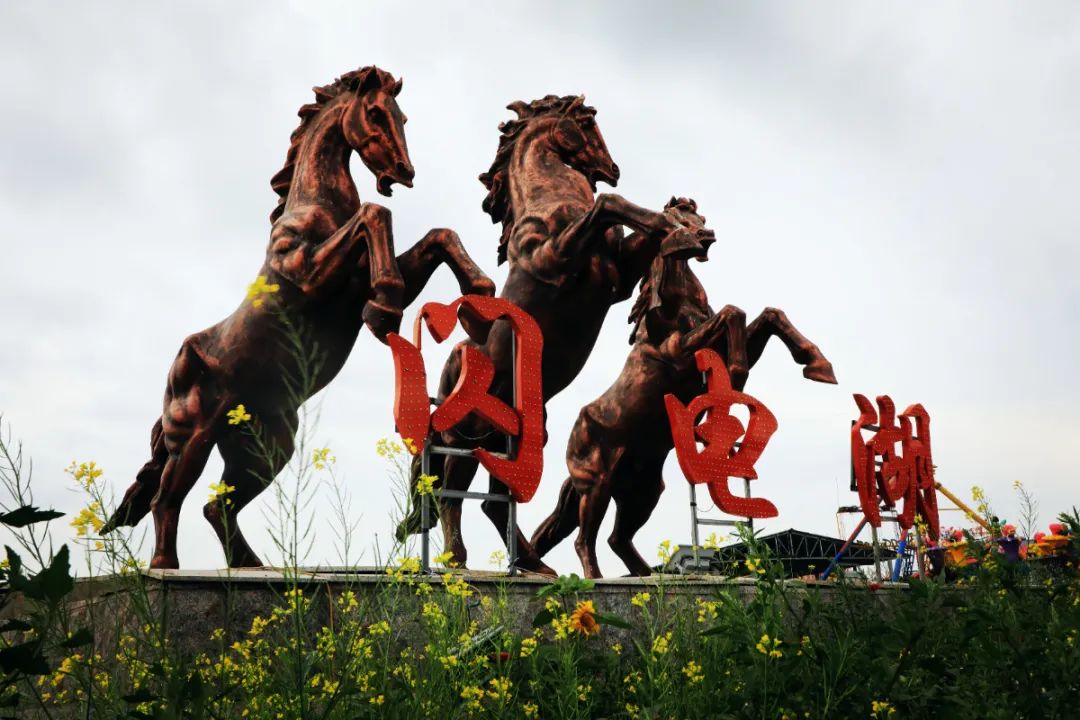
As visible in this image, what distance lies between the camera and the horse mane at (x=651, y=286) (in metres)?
9.59

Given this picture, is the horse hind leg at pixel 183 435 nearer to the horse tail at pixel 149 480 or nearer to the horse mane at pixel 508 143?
the horse tail at pixel 149 480

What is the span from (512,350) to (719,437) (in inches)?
92.6

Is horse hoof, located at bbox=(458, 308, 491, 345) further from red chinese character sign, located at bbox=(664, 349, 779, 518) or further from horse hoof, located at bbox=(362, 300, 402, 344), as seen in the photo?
red chinese character sign, located at bbox=(664, 349, 779, 518)

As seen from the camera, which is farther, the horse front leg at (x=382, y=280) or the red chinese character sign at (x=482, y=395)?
the red chinese character sign at (x=482, y=395)

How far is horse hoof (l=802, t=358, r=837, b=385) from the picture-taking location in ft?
32.8

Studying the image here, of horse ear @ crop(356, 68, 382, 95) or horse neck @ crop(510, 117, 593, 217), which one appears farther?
horse neck @ crop(510, 117, 593, 217)

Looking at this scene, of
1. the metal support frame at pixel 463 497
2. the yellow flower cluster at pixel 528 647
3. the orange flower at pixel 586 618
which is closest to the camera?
the yellow flower cluster at pixel 528 647


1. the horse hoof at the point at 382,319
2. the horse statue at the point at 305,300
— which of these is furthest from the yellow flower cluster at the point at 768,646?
the horse statue at the point at 305,300

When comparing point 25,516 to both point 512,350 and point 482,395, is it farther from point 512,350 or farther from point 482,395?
point 512,350

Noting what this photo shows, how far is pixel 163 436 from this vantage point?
9.24 meters

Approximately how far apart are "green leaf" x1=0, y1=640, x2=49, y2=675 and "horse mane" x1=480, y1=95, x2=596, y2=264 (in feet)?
28.9

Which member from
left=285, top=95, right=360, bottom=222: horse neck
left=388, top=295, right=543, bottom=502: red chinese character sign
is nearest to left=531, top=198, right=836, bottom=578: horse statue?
left=388, top=295, right=543, bottom=502: red chinese character sign

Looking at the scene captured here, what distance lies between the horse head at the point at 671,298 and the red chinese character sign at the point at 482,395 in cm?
164

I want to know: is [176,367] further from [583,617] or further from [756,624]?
[756,624]
